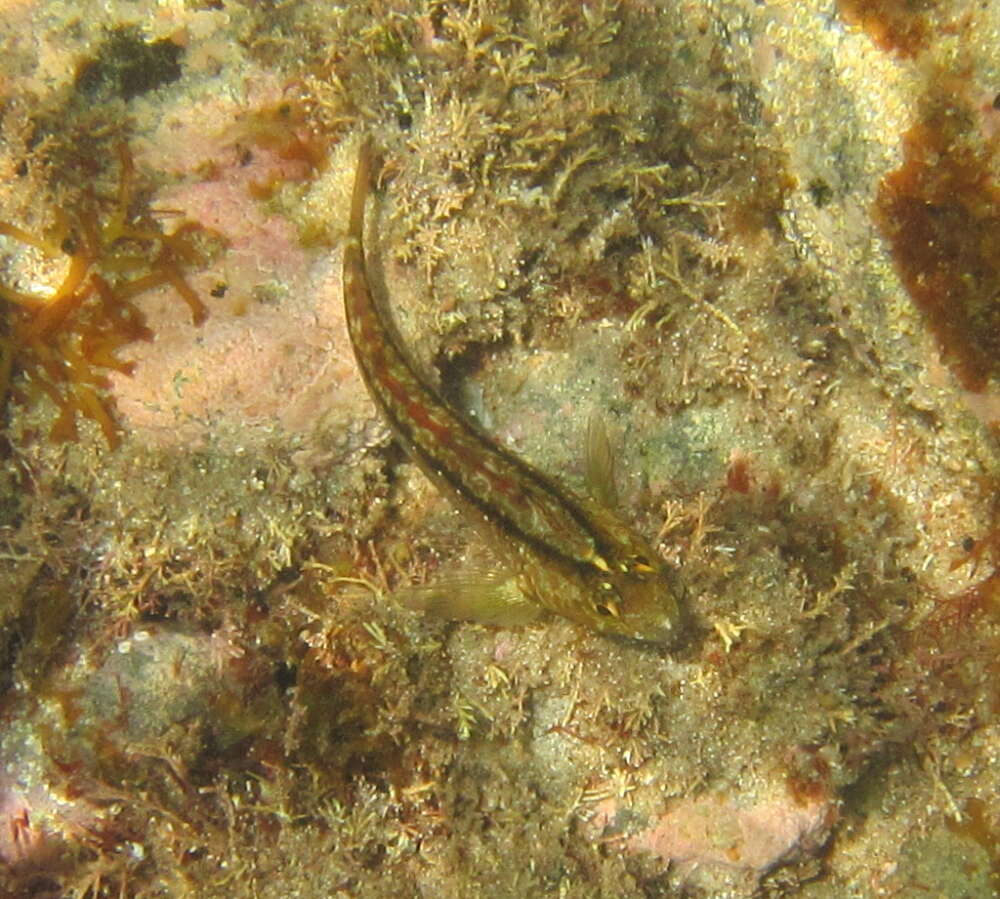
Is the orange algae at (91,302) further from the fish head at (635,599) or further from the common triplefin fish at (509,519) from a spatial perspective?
the fish head at (635,599)

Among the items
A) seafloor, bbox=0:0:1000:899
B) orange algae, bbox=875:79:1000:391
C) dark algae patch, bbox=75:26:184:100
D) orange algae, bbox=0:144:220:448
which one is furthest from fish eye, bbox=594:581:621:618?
dark algae patch, bbox=75:26:184:100

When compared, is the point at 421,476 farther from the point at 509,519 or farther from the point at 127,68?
the point at 127,68

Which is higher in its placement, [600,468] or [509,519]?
[600,468]

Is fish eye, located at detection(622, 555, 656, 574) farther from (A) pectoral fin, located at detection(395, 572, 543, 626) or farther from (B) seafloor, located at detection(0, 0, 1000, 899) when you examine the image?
(A) pectoral fin, located at detection(395, 572, 543, 626)

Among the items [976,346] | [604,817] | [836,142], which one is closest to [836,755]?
[604,817]

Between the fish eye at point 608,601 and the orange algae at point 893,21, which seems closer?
the fish eye at point 608,601

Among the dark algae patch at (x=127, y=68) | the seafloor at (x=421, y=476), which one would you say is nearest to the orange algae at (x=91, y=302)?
the seafloor at (x=421, y=476)

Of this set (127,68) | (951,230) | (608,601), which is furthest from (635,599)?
(127,68)
